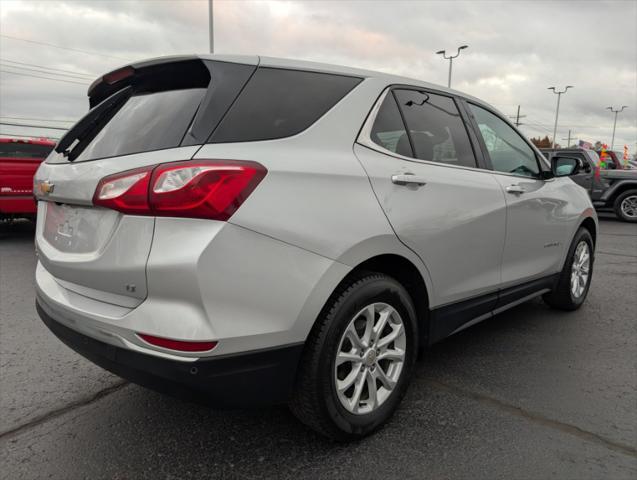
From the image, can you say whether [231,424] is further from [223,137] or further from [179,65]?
[179,65]

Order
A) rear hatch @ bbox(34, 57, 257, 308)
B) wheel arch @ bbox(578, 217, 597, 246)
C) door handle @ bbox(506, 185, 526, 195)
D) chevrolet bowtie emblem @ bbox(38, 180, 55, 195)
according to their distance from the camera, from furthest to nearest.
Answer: wheel arch @ bbox(578, 217, 597, 246)
door handle @ bbox(506, 185, 526, 195)
chevrolet bowtie emblem @ bbox(38, 180, 55, 195)
rear hatch @ bbox(34, 57, 257, 308)

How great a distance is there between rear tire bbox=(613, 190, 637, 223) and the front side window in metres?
11.1

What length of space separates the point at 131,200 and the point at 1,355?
234cm

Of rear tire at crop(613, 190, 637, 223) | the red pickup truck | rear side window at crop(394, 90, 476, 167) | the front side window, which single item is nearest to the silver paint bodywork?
rear side window at crop(394, 90, 476, 167)

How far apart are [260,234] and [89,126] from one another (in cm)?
123

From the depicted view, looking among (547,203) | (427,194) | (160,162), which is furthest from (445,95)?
(160,162)

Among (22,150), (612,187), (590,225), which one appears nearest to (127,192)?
(590,225)

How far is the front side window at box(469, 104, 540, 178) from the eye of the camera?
133 inches

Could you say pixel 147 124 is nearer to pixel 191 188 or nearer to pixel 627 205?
pixel 191 188

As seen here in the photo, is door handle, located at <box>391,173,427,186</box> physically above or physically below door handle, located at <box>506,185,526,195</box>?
above

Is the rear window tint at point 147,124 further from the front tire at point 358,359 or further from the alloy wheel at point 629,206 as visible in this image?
the alloy wheel at point 629,206

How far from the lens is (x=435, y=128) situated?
291cm

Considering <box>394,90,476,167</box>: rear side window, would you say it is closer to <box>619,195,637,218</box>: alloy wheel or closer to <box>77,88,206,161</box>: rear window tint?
<box>77,88,206,161</box>: rear window tint

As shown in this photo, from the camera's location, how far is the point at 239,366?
6.13ft
